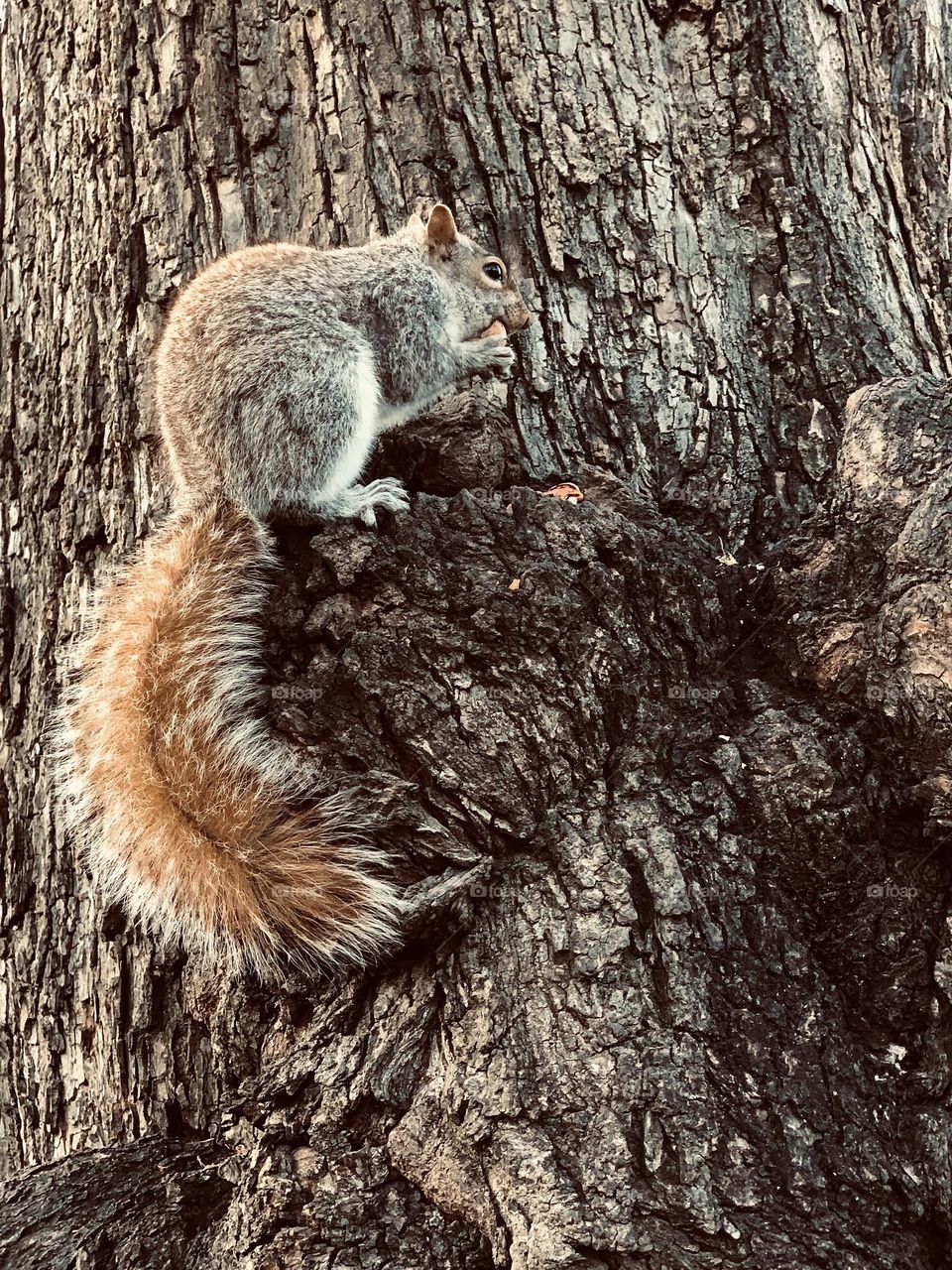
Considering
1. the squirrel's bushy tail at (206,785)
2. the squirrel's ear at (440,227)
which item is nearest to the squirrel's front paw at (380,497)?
the squirrel's bushy tail at (206,785)

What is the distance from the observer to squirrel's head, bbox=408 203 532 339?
2035 millimetres

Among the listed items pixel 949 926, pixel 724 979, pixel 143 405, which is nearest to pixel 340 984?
pixel 724 979

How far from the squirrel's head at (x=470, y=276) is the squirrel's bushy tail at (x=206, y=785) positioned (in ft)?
2.11

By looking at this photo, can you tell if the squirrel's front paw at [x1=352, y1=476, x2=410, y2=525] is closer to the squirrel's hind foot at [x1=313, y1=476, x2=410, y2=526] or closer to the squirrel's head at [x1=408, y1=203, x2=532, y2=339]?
the squirrel's hind foot at [x1=313, y1=476, x2=410, y2=526]

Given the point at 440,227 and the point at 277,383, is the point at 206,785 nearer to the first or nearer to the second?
the point at 277,383

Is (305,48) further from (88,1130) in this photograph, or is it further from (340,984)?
(88,1130)

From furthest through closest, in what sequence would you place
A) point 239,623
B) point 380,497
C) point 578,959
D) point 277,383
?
point 277,383, point 380,497, point 239,623, point 578,959

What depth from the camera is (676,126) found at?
1.99 m

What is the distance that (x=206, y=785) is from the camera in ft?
5.43

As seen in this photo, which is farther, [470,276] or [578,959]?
[470,276]

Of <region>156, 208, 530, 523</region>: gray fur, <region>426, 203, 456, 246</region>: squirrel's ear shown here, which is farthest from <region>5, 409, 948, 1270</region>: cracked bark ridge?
<region>426, 203, 456, 246</region>: squirrel's ear

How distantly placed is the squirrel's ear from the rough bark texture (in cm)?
5

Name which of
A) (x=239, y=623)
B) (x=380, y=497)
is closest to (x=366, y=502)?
(x=380, y=497)

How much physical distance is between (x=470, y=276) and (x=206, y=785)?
3.81 feet
